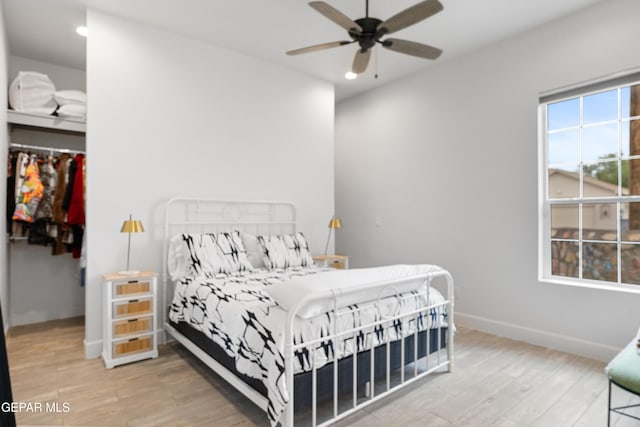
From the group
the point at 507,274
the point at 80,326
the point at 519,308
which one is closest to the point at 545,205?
the point at 507,274

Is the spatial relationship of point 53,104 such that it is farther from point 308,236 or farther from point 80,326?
point 308,236

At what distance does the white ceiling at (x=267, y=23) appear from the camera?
2947 mm

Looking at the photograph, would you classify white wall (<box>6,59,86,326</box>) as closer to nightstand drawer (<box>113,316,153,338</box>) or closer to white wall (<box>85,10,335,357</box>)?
white wall (<box>85,10,335,357</box>)

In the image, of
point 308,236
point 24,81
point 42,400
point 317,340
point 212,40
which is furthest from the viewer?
point 308,236

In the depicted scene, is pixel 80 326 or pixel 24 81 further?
pixel 80 326

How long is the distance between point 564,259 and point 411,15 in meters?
2.58

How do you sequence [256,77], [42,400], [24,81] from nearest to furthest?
[42,400]
[24,81]
[256,77]

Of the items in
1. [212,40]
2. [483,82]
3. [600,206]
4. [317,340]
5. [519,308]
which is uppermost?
[212,40]

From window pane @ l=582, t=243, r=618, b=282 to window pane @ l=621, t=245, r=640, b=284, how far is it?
0.05 m

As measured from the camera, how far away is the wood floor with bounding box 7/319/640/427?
6.73ft

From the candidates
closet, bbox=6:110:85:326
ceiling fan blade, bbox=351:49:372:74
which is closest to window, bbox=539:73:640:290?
ceiling fan blade, bbox=351:49:372:74

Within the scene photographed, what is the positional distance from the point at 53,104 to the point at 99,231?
59.2 inches

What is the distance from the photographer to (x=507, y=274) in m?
3.51

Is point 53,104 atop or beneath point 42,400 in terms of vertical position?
atop
